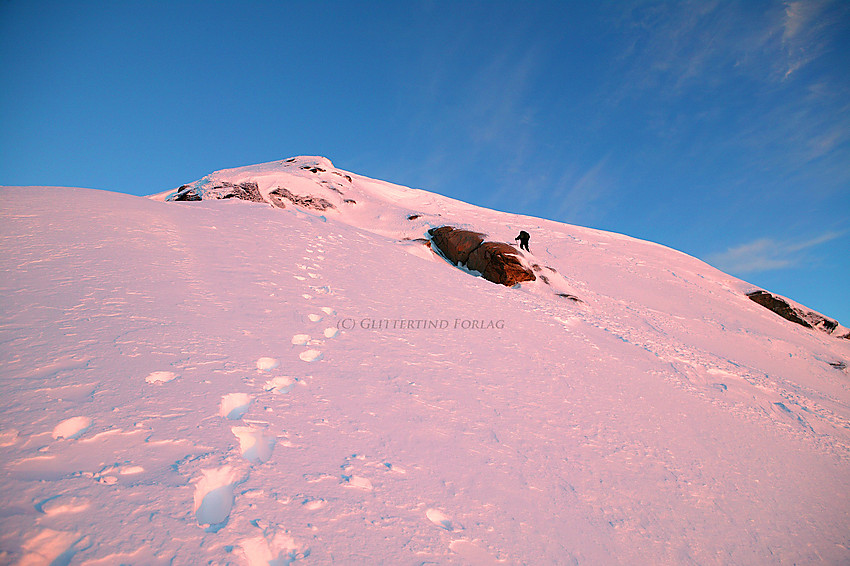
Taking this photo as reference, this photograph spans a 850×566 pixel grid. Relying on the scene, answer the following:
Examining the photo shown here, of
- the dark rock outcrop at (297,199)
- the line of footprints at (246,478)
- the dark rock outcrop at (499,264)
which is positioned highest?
the dark rock outcrop at (297,199)

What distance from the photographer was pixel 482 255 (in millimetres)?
15086

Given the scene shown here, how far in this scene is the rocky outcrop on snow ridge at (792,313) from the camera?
1959 cm

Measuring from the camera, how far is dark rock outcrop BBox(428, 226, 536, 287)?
46.0 feet

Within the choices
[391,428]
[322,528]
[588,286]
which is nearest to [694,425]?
[391,428]

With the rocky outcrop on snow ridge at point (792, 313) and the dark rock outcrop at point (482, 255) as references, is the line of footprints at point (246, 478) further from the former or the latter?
the rocky outcrop on snow ridge at point (792, 313)

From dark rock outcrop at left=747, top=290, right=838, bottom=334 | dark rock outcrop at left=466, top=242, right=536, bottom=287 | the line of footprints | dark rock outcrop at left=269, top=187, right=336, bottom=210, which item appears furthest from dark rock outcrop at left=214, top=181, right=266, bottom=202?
dark rock outcrop at left=747, top=290, right=838, bottom=334

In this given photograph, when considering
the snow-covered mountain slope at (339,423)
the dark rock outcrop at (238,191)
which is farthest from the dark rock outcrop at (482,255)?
the dark rock outcrop at (238,191)

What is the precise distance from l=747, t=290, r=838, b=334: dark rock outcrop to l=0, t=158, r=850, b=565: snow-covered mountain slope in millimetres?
16230

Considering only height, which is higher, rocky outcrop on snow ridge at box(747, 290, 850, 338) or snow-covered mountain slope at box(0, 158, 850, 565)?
rocky outcrop on snow ridge at box(747, 290, 850, 338)

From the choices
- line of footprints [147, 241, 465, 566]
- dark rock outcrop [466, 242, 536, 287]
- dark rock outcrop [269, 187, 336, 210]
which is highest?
dark rock outcrop [269, 187, 336, 210]

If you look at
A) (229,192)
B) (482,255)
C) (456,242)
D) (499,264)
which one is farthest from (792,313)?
(229,192)

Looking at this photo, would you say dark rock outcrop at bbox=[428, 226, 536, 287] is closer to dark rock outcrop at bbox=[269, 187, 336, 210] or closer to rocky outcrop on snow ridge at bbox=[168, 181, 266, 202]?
dark rock outcrop at bbox=[269, 187, 336, 210]

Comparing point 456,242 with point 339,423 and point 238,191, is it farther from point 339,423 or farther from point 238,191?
point 339,423

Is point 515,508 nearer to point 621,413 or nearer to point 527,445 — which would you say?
point 527,445
